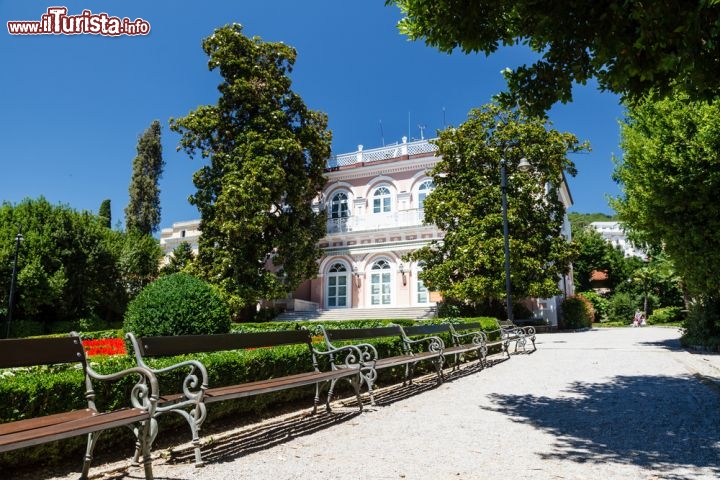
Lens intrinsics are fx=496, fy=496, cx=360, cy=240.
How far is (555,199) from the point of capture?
2277cm

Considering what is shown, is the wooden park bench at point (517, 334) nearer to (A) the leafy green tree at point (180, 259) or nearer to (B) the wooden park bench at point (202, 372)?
(B) the wooden park bench at point (202, 372)

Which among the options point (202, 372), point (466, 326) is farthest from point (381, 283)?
point (202, 372)

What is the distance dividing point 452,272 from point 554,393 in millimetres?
14224

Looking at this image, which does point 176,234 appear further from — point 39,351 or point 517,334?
point 39,351

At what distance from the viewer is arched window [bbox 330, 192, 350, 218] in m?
29.5

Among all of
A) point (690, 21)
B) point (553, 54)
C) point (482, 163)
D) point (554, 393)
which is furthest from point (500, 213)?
point (690, 21)

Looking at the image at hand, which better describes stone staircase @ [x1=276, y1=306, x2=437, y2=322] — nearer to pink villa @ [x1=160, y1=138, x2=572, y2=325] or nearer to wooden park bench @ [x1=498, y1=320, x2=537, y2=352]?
pink villa @ [x1=160, y1=138, x2=572, y2=325]

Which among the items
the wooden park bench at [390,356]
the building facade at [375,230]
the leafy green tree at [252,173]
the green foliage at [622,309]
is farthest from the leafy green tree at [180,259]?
the green foliage at [622,309]

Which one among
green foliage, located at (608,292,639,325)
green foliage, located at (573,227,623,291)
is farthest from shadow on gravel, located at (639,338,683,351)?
green foliage, located at (573,227,623,291)

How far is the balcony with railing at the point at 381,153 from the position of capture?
2823cm

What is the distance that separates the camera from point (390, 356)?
8.18 m

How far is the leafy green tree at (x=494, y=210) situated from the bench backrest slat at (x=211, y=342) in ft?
50.6

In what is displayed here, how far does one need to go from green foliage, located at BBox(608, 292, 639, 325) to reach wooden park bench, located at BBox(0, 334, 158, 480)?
4233 centimetres

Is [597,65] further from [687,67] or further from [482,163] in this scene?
[482,163]
